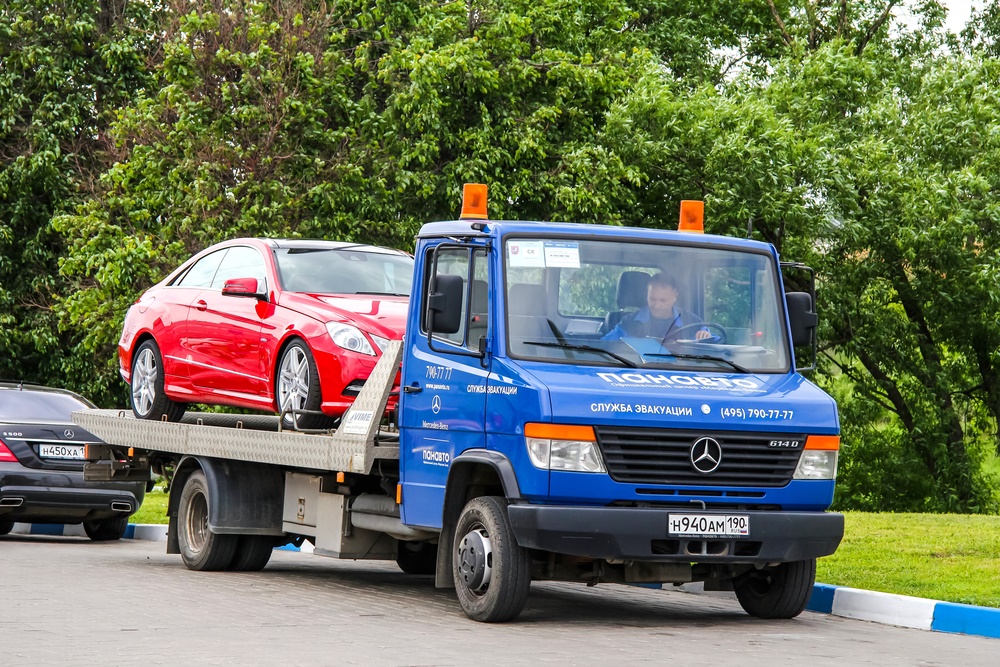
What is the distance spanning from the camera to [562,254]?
895cm

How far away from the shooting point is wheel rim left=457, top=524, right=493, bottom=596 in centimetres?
870

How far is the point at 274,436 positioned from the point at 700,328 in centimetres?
335

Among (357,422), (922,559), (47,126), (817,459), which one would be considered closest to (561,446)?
(817,459)

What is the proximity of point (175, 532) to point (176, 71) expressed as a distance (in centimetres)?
1012

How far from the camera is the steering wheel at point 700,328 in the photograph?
29.5 feet

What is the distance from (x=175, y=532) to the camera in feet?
41.2

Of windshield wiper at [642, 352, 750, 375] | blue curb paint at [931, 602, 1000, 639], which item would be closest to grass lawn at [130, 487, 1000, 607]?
blue curb paint at [931, 602, 1000, 639]

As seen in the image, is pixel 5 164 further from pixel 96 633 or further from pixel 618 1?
pixel 96 633

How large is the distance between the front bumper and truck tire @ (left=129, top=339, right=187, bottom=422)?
499 cm

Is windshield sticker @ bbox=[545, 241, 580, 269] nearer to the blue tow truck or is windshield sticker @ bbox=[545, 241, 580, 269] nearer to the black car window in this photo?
the blue tow truck

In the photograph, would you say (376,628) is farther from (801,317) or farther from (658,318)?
(801,317)

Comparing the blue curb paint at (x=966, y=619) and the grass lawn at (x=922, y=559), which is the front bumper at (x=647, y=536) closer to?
the blue curb paint at (x=966, y=619)

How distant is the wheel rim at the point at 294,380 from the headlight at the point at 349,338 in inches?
14.3

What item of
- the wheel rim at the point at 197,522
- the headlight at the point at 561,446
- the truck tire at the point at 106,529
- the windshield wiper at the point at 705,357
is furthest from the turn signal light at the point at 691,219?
the truck tire at the point at 106,529
